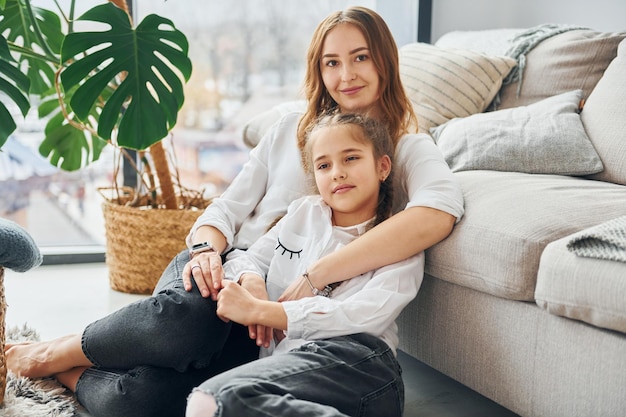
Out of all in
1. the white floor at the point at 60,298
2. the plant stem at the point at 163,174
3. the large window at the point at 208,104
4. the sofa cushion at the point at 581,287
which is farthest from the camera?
the large window at the point at 208,104

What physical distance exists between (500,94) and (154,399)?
155cm

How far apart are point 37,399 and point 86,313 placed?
31.0 inches

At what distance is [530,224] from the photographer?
4.73 ft

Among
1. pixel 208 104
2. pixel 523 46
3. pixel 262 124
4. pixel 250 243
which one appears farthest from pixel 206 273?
pixel 208 104

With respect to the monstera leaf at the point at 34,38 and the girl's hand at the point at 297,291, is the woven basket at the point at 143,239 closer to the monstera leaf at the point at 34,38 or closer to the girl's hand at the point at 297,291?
the monstera leaf at the point at 34,38

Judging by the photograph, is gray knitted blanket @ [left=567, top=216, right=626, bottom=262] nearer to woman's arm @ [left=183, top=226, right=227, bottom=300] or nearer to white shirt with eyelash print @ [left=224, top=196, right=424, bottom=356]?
white shirt with eyelash print @ [left=224, top=196, right=424, bottom=356]

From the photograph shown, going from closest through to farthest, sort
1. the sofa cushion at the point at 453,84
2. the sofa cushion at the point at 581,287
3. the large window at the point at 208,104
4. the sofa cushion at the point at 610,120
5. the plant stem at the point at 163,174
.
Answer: the sofa cushion at the point at 581,287, the sofa cushion at the point at 610,120, the sofa cushion at the point at 453,84, the plant stem at the point at 163,174, the large window at the point at 208,104

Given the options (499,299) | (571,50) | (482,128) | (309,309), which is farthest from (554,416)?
(571,50)

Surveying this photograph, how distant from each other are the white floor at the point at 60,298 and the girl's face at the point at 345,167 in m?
1.02

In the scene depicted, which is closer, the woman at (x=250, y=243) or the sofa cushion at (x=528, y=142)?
the woman at (x=250, y=243)

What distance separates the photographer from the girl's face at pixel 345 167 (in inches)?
61.6

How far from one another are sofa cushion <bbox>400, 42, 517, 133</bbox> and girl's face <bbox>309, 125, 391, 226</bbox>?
2.50 feet

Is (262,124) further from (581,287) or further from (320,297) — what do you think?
(581,287)

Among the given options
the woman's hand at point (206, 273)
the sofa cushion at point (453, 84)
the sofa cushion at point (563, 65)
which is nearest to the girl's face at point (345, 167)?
the woman's hand at point (206, 273)
